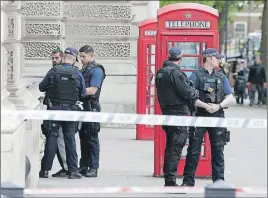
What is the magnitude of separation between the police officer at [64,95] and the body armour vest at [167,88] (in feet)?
4.20

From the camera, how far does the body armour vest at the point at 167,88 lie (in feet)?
34.3

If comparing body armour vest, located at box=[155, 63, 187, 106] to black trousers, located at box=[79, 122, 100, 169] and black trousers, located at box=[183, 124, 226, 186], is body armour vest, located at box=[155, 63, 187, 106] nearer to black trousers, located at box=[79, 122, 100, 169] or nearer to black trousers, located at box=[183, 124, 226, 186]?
black trousers, located at box=[183, 124, 226, 186]

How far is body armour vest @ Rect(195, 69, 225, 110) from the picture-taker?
35.0 ft

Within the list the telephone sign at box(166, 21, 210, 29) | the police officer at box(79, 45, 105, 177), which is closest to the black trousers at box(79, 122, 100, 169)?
the police officer at box(79, 45, 105, 177)

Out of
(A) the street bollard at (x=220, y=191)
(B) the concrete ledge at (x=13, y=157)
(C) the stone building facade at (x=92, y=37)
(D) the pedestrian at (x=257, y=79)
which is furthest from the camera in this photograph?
(D) the pedestrian at (x=257, y=79)

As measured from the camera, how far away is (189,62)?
38.8 feet

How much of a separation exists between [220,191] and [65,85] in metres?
4.96

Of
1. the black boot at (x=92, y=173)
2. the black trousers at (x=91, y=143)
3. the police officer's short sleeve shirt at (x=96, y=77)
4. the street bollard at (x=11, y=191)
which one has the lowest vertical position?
the black boot at (x=92, y=173)

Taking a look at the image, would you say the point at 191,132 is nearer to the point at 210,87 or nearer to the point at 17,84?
the point at 210,87

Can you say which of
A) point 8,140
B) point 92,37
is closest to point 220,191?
point 8,140

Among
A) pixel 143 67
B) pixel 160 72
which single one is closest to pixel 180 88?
pixel 160 72

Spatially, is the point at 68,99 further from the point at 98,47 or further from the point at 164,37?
the point at 98,47

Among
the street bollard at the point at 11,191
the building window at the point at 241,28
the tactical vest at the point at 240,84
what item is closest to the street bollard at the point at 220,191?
the street bollard at the point at 11,191

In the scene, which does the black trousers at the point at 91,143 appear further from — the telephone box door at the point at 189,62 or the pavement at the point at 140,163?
the telephone box door at the point at 189,62
